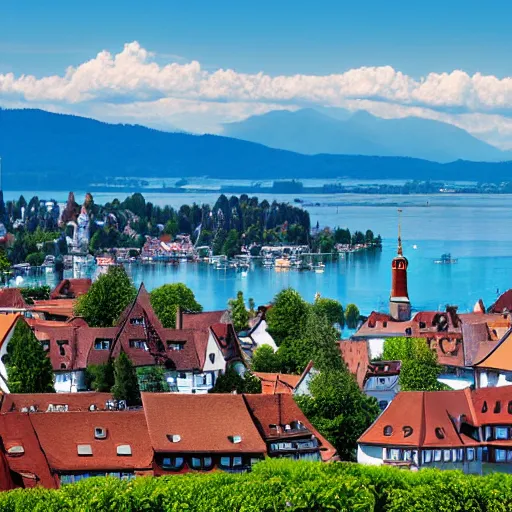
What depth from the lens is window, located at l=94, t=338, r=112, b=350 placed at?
40.6 m

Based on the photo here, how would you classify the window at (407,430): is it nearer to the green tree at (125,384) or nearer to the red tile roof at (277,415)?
the red tile roof at (277,415)

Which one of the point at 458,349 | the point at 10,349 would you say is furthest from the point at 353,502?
the point at 458,349

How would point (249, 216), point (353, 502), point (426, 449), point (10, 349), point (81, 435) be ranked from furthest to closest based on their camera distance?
1. point (249, 216)
2. point (10, 349)
3. point (426, 449)
4. point (81, 435)
5. point (353, 502)

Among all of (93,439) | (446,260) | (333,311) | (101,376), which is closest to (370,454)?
(93,439)

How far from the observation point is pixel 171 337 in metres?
41.3

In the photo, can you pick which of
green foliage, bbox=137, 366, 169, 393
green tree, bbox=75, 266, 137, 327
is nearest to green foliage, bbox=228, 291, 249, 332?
green tree, bbox=75, 266, 137, 327

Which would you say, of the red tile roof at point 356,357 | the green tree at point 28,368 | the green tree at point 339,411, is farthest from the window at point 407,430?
the green tree at point 28,368

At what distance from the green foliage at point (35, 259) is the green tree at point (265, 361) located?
3885 inches

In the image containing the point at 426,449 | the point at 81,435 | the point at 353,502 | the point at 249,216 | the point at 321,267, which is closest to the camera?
the point at 353,502

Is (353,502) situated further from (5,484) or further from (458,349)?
(458,349)

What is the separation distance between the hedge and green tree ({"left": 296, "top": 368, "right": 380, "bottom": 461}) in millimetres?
5097

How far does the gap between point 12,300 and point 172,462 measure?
26.0 m

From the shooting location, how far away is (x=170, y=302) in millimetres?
50969

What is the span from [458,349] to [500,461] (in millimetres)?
14460
